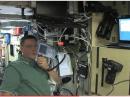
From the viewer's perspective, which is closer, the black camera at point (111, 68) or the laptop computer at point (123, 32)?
the black camera at point (111, 68)

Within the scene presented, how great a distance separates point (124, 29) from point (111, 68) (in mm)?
379

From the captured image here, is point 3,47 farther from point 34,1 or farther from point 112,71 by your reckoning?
point 112,71

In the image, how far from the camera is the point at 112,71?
2088 mm

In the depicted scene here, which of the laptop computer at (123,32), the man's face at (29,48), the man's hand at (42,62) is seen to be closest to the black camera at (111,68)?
the laptop computer at (123,32)

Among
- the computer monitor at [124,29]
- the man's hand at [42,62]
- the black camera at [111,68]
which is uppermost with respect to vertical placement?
the computer monitor at [124,29]

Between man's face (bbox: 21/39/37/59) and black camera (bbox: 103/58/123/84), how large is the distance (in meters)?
Answer: 0.61

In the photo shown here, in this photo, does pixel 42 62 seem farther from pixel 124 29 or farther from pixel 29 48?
pixel 124 29

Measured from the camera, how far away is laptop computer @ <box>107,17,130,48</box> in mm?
2172

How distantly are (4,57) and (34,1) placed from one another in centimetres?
234

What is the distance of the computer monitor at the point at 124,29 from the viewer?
7.14ft

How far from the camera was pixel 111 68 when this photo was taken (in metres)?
2.08

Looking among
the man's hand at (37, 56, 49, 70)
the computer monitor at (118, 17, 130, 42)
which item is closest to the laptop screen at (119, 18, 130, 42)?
the computer monitor at (118, 17, 130, 42)

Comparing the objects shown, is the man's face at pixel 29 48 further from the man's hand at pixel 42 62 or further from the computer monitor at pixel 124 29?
the computer monitor at pixel 124 29

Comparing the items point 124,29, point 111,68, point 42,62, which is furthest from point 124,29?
point 42,62
